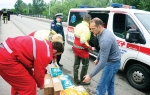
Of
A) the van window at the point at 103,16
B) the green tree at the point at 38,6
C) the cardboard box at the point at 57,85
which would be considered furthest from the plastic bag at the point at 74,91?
Answer: the green tree at the point at 38,6

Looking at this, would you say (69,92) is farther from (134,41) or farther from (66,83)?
(134,41)

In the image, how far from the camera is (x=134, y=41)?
4.21 m

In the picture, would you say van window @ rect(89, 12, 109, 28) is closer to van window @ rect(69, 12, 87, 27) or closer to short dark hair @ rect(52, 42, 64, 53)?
van window @ rect(69, 12, 87, 27)

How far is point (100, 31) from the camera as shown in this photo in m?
2.88

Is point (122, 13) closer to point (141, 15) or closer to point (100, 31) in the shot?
point (141, 15)

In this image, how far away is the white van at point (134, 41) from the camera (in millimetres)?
4133

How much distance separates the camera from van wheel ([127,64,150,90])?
417 centimetres

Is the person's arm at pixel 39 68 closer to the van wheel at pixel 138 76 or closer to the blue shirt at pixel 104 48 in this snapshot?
the blue shirt at pixel 104 48

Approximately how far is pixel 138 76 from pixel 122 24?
1520 mm

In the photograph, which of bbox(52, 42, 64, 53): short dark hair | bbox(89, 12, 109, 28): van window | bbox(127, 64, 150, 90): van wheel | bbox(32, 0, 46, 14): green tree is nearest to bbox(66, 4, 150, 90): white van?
bbox(127, 64, 150, 90): van wheel

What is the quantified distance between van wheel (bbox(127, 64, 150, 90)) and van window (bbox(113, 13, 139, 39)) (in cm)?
92

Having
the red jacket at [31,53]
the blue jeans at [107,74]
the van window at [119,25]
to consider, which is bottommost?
the blue jeans at [107,74]

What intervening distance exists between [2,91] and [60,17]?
8.60 ft

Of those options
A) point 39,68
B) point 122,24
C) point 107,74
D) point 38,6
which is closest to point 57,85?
point 107,74
